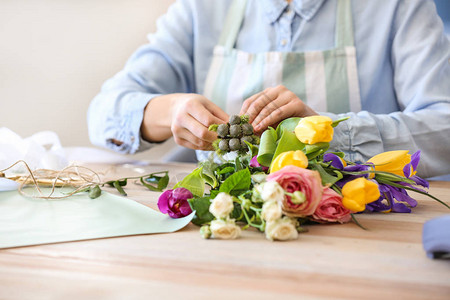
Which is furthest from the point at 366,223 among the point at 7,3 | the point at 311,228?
the point at 7,3

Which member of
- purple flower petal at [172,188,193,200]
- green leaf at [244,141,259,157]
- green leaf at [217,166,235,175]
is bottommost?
purple flower petal at [172,188,193,200]

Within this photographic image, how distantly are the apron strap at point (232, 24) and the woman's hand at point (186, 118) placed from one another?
0.88 ft

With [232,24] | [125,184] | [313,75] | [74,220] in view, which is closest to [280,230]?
[74,220]

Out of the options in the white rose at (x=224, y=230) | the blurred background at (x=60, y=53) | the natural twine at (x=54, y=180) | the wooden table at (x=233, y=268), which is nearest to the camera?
the wooden table at (x=233, y=268)

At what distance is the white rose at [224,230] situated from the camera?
406 mm

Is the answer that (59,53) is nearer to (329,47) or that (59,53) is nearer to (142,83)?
(142,83)

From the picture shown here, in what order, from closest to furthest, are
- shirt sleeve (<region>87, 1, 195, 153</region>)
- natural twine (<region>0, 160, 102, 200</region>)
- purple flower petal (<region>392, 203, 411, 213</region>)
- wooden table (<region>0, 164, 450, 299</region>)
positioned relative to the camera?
wooden table (<region>0, 164, 450, 299</region>) → purple flower petal (<region>392, 203, 411, 213</region>) → natural twine (<region>0, 160, 102, 200</region>) → shirt sleeve (<region>87, 1, 195, 153</region>)

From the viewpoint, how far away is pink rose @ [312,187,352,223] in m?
0.44

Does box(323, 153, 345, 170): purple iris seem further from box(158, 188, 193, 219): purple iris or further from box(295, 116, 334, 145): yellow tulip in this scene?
box(158, 188, 193, 219): purple iris

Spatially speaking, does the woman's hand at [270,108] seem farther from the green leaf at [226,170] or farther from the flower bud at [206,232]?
the flower bud at [206,232]

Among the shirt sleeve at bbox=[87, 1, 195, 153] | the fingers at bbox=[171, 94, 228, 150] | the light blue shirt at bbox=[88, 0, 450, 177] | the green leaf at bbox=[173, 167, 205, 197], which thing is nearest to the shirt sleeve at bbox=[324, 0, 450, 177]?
the light blue shirt at bbox=[88, 0, 450, 177]

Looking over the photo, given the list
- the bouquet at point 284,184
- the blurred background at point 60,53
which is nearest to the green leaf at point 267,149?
the bouquet at point 284,184

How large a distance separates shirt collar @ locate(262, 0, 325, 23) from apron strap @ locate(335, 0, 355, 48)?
53 mm

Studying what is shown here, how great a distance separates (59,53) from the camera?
1296mm
